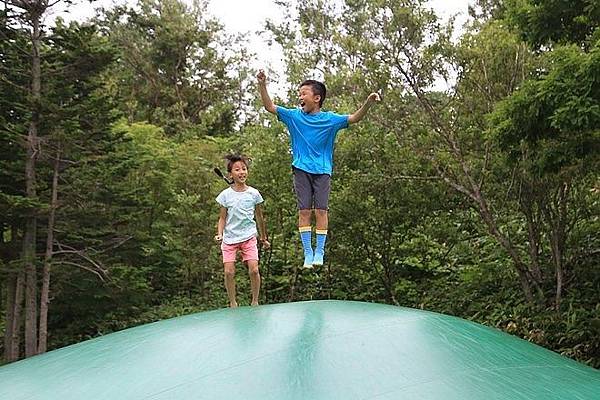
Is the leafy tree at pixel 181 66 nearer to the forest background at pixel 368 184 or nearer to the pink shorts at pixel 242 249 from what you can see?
the forest background at pixel 368 184

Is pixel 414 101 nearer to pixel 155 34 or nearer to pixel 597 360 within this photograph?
pixel 597 360

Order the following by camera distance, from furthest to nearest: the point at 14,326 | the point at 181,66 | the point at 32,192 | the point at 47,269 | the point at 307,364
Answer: the point at 181,66 → the point at 14,326 → the point at 32,192 → the point at 47,269 → the point at 307,364

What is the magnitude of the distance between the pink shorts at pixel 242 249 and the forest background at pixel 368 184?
2.59m

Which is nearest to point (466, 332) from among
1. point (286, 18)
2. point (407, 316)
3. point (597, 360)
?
point (407, 316)

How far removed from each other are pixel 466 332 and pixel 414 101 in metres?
5.81

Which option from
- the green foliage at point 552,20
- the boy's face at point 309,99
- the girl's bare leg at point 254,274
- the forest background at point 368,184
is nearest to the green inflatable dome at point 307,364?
the girl's bare leg at point 254,274

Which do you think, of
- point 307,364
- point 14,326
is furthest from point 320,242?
point 14,326

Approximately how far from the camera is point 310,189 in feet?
16.7

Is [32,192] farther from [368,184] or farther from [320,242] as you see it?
[320,242]

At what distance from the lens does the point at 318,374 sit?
2.59 metres

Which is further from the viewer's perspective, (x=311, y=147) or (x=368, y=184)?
(x=368, y=184)

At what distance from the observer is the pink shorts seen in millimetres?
5011

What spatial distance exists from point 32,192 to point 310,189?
7.63 meters

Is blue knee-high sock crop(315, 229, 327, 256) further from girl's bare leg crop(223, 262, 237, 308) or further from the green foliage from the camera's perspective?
the green foliage
